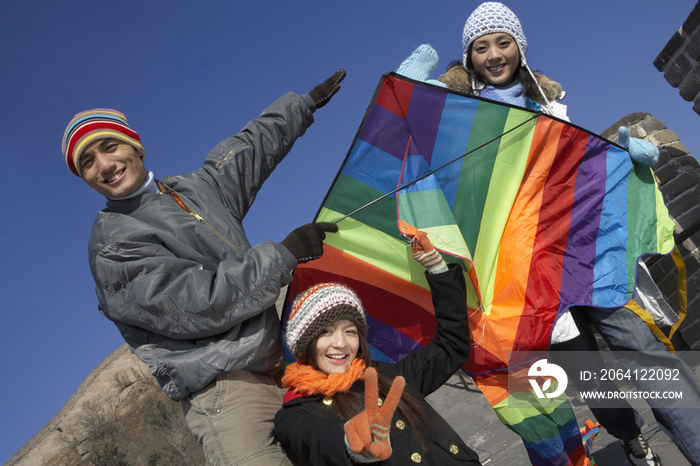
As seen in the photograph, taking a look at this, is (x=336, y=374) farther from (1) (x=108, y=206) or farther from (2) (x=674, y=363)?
(2) (x=674, y=363)

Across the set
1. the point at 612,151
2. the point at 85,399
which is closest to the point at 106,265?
the point at 612,151

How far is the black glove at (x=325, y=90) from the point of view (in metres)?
2.60

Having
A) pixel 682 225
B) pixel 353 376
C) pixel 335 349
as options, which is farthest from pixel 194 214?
pixel 682 225

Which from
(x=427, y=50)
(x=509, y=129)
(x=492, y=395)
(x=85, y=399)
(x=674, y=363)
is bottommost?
(x=674, y=363)

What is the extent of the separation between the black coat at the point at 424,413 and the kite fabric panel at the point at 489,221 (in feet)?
0.92

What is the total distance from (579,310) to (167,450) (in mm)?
13869

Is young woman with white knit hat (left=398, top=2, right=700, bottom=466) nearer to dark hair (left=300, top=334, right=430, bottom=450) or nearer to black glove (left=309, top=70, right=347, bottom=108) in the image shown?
black glove (left=309, top=70, right=347, bottom=108)

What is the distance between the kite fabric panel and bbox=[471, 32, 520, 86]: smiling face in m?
0.38

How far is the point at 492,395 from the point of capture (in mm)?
2209

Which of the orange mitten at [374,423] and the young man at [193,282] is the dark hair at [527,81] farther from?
the orange mitten at [374,423]

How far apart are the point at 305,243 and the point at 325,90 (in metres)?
1.04

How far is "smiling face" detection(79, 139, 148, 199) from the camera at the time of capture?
2.03 metres

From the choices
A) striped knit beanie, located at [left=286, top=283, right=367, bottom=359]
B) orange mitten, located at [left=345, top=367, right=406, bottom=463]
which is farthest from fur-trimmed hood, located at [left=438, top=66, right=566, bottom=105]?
orange mitten, located at [left=345, top=367, right=406, bottom=463]

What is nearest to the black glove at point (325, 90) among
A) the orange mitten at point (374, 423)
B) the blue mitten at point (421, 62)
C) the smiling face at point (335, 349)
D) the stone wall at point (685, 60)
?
the blue mitten at point (421, 62)
